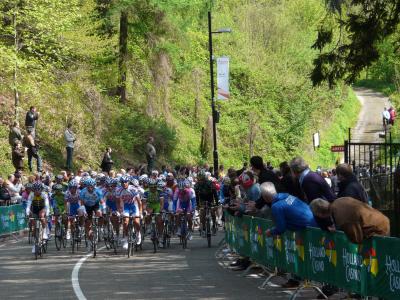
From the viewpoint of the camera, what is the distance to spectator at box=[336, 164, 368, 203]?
48.8 feet

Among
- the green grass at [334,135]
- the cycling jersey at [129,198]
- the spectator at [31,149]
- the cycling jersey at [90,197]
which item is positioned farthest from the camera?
the green grass at [334,135]

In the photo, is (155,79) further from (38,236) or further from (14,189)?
(38,236)

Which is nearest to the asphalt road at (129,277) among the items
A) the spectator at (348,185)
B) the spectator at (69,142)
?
the spectator at (348,185)

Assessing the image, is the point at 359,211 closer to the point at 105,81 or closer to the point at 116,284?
the point at 116,284

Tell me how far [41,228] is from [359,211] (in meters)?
14.1

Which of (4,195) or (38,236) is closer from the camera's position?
(38,236)

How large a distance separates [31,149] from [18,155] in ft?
5.53

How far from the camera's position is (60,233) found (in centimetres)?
2745

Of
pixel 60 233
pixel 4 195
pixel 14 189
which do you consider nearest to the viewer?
pixel 60 233

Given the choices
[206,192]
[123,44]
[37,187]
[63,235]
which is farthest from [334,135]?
[37,187]

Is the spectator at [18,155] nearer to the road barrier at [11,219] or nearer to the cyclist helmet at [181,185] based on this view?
the road barrier at [11,219]

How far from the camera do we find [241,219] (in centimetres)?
2128

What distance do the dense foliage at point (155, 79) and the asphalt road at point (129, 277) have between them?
20.7ft

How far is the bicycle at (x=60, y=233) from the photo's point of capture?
27.1 metres
